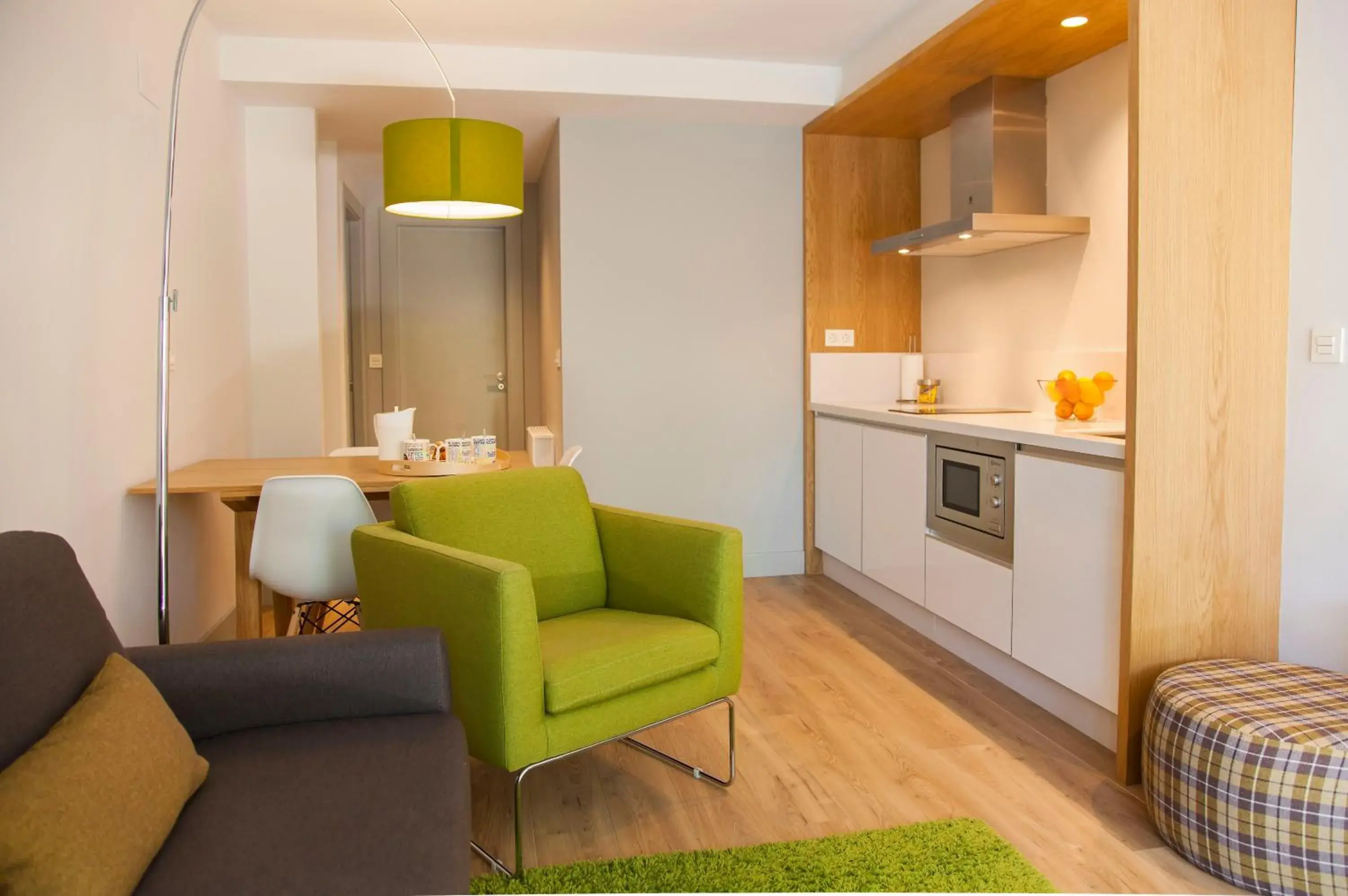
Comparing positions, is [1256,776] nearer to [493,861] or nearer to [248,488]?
[493,861]

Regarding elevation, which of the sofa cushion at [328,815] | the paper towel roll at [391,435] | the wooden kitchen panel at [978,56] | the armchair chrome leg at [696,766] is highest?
the wooden kitchen panel at [978,56]

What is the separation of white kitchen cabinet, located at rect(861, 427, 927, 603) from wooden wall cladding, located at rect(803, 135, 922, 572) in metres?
0.74

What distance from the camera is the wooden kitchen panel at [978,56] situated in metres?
3.30

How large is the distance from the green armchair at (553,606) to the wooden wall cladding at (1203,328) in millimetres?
1045

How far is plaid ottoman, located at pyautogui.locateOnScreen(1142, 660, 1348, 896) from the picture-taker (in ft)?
6.51

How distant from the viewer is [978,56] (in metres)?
3.78

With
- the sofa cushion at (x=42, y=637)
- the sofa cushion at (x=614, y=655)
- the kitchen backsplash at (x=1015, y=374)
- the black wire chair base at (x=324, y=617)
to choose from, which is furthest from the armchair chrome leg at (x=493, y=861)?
the kitchen backsplash at (x=1015, y=374)

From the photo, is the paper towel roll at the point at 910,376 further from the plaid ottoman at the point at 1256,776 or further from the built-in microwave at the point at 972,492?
the plaid ottoman at the point at 1256,776

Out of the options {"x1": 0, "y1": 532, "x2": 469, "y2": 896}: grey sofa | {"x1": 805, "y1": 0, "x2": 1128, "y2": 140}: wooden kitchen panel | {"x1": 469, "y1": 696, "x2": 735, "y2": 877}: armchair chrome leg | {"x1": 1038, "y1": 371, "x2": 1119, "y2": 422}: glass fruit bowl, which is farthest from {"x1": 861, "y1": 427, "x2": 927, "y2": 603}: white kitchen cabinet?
{"x1": 0, "y1": 532, "x2": 469, "y2": 896}: grey sofa

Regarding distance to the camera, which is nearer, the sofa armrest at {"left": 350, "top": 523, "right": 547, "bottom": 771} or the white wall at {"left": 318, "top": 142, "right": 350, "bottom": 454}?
the sofa armrest at {"left": 350, "top": 523, "right": 547, "bottom": 771}

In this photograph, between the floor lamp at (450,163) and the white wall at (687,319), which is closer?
the floor lamp at (450,163)

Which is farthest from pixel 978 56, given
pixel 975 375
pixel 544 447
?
pixel 544 447

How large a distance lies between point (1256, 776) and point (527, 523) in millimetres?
1811

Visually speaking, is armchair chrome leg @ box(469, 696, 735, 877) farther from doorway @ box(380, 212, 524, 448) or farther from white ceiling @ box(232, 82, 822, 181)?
doorway @ box(380, 212, 524, 448)
